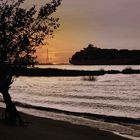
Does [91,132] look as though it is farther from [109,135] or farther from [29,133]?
[29,133]

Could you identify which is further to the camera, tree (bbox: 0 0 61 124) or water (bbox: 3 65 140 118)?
water (bbox: 3 65 140 118)

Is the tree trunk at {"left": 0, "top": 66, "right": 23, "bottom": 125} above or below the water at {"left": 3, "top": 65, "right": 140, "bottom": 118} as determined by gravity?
above

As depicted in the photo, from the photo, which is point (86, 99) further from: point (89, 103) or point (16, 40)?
point (16, 40)

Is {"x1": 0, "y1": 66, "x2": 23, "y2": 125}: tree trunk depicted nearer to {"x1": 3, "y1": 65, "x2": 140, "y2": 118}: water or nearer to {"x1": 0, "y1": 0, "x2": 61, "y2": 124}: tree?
{"x1": 0, "y1": 0, "x2": 61, "y2": 124}: tree

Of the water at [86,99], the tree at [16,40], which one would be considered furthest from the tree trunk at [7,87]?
the water at [86,99]

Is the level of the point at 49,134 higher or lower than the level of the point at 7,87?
lower

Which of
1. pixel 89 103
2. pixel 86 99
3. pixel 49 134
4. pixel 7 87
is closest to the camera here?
pixel 49 134

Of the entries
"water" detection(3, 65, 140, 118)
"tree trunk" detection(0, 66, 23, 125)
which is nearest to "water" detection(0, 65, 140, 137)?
"water" detection(3, 65, 140, 118)

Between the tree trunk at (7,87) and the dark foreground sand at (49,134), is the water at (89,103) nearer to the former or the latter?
the dark foreground sand at (49,134)

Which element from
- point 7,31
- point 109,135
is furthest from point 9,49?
point 109,135

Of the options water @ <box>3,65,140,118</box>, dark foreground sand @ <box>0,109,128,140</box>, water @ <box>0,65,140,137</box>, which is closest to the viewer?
dark foreground sand @ <box>0,109,128,140</box>

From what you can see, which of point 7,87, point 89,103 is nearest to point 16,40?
point 7,87

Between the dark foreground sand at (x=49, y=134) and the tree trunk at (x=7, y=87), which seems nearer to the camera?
the dark foreground sand at (x=49, y=134)

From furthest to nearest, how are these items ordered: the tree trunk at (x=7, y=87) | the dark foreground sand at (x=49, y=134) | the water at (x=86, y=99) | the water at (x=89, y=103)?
the water at (x=86, y=99) → the water at (x=89, y=103) → the tree trunk at (x=7, y=87) → the dark foreground sand at (x=49, y=134)
